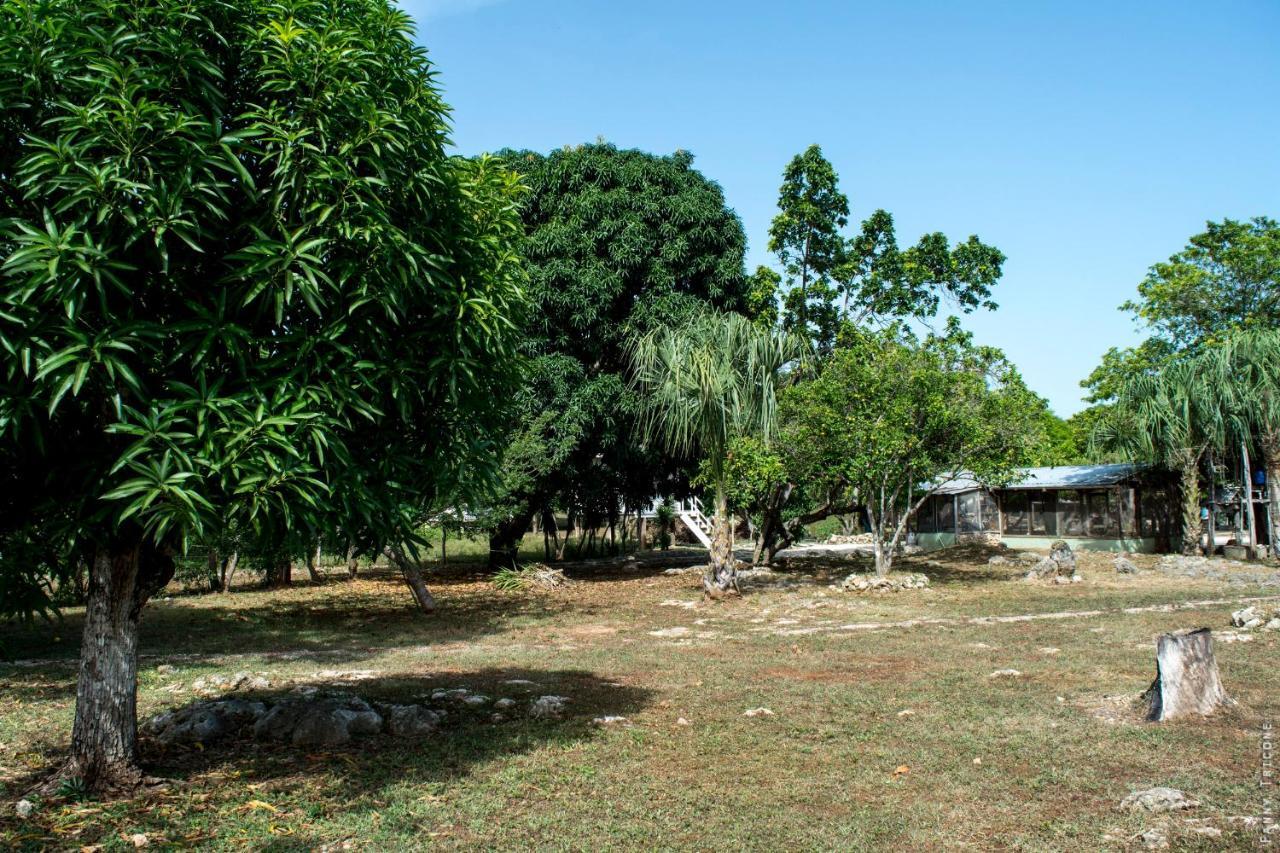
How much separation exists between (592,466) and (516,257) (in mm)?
16654

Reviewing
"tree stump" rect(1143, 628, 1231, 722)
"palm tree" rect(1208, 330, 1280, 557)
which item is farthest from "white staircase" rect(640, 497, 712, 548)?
"tree stump" rect(1143, 628, 1231, 722)

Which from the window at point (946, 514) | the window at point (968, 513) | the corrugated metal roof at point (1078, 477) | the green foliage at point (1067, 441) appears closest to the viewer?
the corrugated metal roof at point (1078, 477)

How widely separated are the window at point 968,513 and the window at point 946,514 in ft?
0.76

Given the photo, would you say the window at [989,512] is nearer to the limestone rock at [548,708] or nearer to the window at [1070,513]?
the window at [1070,513]

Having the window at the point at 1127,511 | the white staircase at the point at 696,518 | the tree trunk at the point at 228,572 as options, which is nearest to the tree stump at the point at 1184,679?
the tree trunk at the point at 228,572

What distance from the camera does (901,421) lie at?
19750mm

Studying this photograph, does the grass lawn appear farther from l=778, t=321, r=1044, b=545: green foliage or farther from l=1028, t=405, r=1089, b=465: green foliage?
l=1028, t=405, r=1089, b=465: green foliage

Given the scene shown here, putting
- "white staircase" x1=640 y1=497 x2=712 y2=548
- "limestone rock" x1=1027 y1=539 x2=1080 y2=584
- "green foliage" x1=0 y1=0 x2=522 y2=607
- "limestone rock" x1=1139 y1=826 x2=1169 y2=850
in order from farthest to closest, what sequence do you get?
"white staircase" x1=640 y1=497 x2=712 y2=548, "limestone rock" x1=1027 y1=539 x2=1080 y2=584, "limestone rock" x1=1139 y1=826 x2=1169 y2=850, "green foliage" x1=0 y1=0 x2=522 y2=607

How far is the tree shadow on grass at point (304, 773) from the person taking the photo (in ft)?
19.0

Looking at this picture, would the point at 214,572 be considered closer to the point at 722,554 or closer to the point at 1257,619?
the point at 722,554

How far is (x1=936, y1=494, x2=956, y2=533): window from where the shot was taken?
3631 cm

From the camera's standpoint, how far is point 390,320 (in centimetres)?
641

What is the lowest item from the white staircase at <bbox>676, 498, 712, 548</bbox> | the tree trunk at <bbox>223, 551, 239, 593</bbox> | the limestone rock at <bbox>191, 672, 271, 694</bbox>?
the limestone rock at <bbox>191, 672, 271, 694</bbox>

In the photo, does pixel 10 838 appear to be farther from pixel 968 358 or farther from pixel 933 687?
pixel 968 358
